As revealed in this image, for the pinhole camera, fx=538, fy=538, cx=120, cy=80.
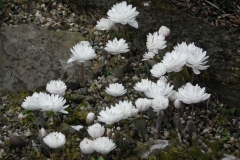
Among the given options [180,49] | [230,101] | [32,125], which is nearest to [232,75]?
[230,101]

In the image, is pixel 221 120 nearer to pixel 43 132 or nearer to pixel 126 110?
pixel 126 110

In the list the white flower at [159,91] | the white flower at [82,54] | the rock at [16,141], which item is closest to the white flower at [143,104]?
the white flower at [159,91]

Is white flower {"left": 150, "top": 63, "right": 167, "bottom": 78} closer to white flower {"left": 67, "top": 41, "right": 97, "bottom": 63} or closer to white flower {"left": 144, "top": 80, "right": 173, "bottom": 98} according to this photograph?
white flower {"left": 144, "top": 80, "right": 173, "bottom": 98}

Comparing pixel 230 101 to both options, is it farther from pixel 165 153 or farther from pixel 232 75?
pixel 165 153

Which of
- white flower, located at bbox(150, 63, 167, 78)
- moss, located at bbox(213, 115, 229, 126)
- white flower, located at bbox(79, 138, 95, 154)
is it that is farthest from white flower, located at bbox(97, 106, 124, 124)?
moss, located at bbox(213, 115, 229, 126)

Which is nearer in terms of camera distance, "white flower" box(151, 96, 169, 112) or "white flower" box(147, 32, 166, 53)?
"white flower" box(151, 96, 169, 112)

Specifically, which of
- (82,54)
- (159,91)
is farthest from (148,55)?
(159,91)
